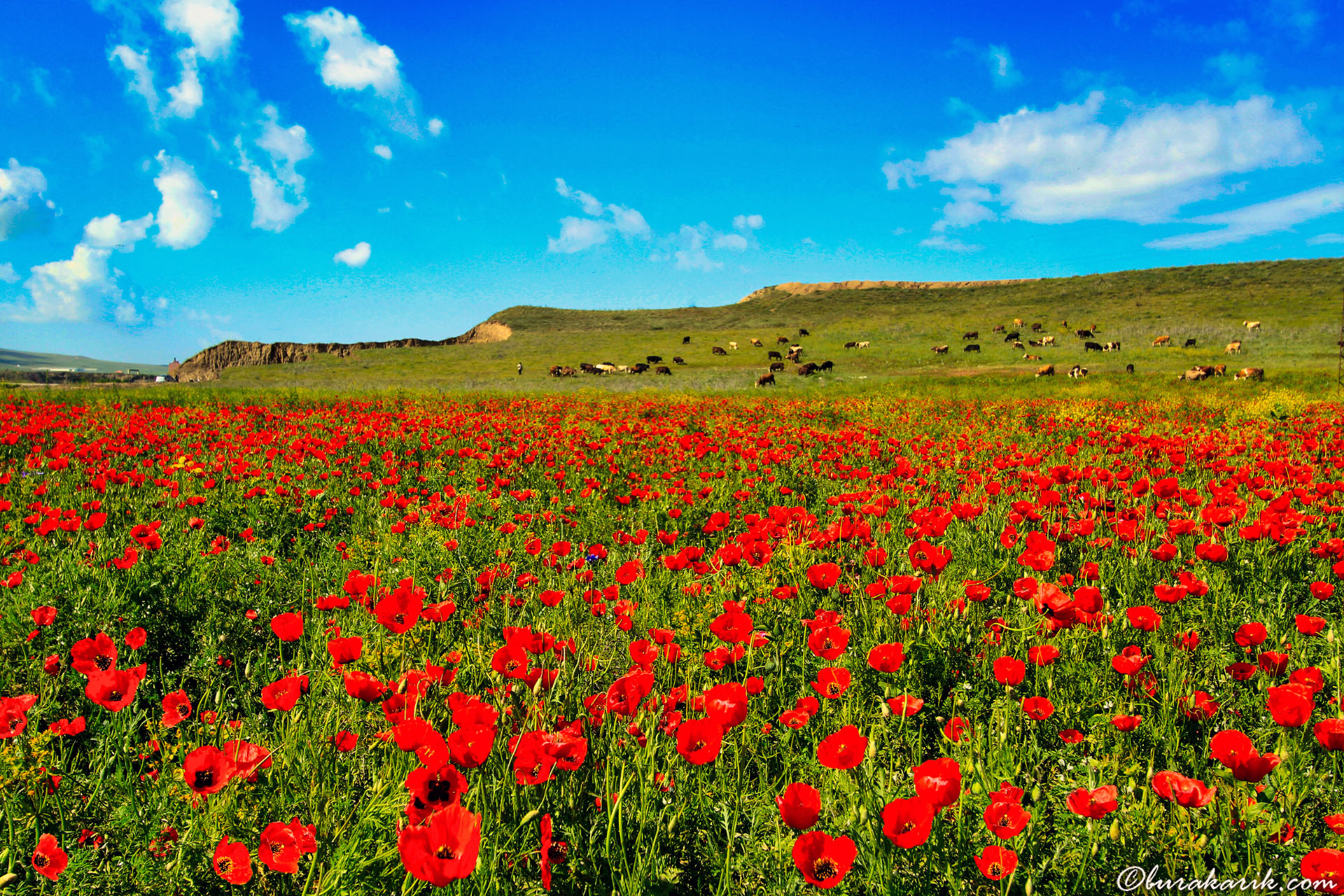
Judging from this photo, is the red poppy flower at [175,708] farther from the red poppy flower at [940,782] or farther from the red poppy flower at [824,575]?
the red poppy flower at [824,575]

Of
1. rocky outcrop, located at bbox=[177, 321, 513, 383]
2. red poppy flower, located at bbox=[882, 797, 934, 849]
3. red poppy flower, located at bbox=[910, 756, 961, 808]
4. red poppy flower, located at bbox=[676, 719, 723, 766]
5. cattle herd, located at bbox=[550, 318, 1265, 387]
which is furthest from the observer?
rocky outcrop, located at bbox=[177, 321, 513, 383]

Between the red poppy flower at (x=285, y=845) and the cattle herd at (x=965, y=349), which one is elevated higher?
the cattle herd at (x=965, y=349)

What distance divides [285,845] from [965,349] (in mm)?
44124

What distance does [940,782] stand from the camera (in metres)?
1.37

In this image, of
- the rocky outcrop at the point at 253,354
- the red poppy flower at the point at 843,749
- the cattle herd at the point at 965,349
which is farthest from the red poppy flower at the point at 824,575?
the rocky outcrop at the point at 253,354

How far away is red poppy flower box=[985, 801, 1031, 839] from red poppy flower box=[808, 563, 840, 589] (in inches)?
47.3

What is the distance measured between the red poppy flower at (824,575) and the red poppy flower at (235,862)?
2011 millimetres

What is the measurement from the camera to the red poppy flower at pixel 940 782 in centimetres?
135

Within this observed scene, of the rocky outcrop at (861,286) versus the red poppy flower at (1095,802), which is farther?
the rocky outcrop at (861,286)

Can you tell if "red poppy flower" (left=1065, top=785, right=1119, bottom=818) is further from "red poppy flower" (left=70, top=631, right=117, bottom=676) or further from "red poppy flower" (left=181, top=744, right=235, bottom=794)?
"red poppy flower" (left=70, top=631, right=117, bottom=676)

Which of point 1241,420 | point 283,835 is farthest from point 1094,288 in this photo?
point 283,835

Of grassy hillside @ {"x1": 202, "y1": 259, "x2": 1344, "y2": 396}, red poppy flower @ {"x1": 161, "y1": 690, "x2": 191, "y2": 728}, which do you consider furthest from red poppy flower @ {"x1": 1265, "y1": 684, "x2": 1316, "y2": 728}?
grassy hillside @ {"x1": 202, "y1": 259, "x2": 1344, "y2": 396}

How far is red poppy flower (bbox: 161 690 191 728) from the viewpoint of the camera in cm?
175

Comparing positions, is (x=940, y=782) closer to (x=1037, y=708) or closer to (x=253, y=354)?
(x=1037, y=708)
